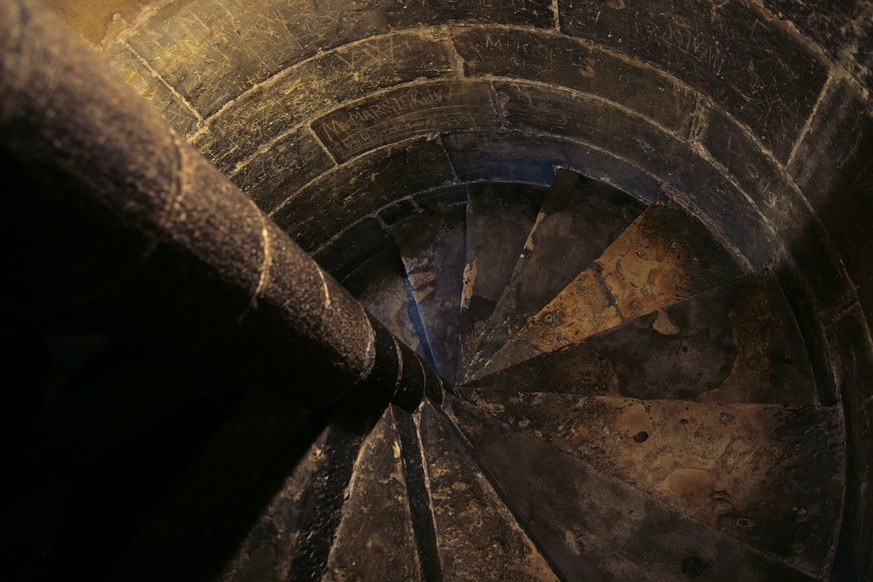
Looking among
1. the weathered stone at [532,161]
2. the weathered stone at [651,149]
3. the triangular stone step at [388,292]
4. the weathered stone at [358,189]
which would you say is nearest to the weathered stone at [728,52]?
the weathered stone at [651,149]

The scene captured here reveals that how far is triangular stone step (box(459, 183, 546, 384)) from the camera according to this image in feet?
15.0

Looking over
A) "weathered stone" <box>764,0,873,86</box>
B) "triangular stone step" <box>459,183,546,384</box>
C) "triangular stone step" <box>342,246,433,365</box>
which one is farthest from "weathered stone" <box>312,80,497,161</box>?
"weathered stone" <box>764,0,873,86</box>

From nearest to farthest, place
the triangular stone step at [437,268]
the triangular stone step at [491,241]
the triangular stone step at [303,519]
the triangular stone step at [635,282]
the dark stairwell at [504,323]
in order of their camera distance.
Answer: the dark stairwell at [504,323]
the triangular stone step at [303,519]
the triangular stone step at [635,282]
the triangular stone step at [491,241]
the triangular stone step at [437,268]

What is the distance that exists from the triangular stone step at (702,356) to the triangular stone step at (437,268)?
1088mm

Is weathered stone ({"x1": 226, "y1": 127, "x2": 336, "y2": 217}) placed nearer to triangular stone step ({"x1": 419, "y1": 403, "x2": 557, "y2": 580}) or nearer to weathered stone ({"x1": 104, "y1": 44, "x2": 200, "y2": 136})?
weathered stone ({"x1": 104, "y1": 44, "x2": 200, "y2": 136})

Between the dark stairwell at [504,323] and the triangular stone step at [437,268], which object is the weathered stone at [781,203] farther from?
the triangular stone step at [437,268]

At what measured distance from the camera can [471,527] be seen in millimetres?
3037

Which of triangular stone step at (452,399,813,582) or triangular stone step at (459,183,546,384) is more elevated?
triangular stone step at (459,183,546,384)

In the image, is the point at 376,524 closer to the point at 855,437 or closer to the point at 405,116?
the point at 855,437

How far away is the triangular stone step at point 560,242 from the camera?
420cm

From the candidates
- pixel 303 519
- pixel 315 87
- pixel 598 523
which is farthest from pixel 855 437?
pixel 315 87

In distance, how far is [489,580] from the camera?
9.71 feet

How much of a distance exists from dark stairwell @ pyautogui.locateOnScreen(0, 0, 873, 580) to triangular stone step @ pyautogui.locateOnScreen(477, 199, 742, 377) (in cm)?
2

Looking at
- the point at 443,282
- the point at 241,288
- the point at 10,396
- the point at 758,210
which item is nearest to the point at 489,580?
the point at 241,288
